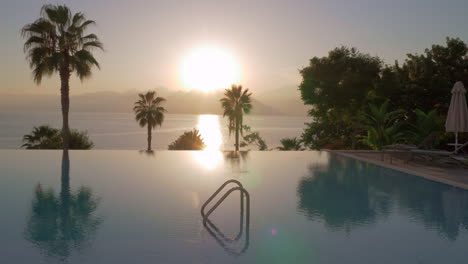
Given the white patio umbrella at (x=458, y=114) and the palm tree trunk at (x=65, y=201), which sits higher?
the white patio umbrella at (x=458, y=114)

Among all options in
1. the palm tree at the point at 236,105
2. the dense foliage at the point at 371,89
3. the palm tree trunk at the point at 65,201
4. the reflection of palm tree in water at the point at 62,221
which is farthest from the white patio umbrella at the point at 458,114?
the palm tree at the point at 236,105

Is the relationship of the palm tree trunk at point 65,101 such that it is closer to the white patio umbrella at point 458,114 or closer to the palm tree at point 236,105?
the palm tree at point 236,105

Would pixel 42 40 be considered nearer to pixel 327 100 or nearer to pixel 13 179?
pixel 13 179

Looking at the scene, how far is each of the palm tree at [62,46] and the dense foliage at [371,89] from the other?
14169 millimetres

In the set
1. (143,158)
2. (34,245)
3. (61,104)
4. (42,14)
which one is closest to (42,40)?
(42,14)

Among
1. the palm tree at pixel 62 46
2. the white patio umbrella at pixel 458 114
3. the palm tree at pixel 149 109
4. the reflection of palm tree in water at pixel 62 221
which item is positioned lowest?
the reflection of palm tree in water at pixel 62 221

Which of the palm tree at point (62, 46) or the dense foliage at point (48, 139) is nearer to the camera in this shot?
the palm tree at point (62, 46)

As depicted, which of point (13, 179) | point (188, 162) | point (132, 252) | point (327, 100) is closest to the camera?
point (132, 252)

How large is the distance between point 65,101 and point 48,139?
14.5 m

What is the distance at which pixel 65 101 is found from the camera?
20125 millimetres

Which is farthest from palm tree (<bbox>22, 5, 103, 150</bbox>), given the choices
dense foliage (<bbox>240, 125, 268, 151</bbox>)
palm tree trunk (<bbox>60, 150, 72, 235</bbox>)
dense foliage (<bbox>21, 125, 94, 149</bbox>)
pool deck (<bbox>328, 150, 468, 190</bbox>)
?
dense foliage (<bbox>240, 125, 268, 151</bbox>)

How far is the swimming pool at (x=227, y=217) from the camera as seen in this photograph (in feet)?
17.6

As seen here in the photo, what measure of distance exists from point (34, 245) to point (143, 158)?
11.8 meters

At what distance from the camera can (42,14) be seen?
1914 centimetres
